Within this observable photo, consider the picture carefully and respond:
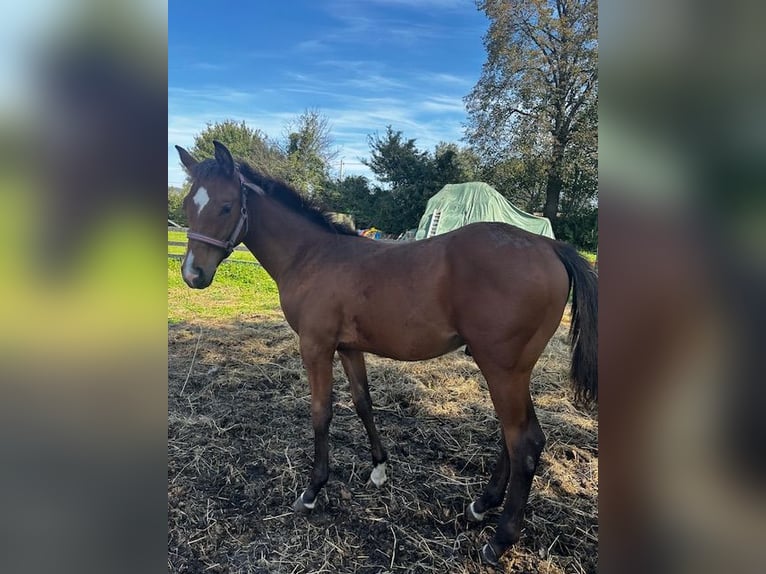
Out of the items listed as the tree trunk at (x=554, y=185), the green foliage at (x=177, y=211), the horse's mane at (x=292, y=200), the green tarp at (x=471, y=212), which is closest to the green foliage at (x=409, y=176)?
the tree trunk at (x=554, y=185)

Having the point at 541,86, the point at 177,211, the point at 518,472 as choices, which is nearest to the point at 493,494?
the point at 518,472

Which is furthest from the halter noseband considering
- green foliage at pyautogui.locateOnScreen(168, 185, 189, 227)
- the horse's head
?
green foliage at pyautogui.locateOnScreen(168, 185, 189, 227)

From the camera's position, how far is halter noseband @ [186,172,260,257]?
94.9 inches

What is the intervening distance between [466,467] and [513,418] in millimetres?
954

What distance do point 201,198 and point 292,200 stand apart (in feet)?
1.99

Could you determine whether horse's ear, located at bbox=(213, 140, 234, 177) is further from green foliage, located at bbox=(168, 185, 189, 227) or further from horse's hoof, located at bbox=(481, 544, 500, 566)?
horse's hoof, located at bbox=(481, 544, 500, 566)

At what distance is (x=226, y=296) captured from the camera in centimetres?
900

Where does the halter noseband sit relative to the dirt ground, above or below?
above

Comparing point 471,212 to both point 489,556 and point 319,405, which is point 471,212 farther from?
point 489,556

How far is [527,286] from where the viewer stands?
2096 millimetres

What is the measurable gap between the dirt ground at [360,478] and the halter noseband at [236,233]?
58.8 inches
